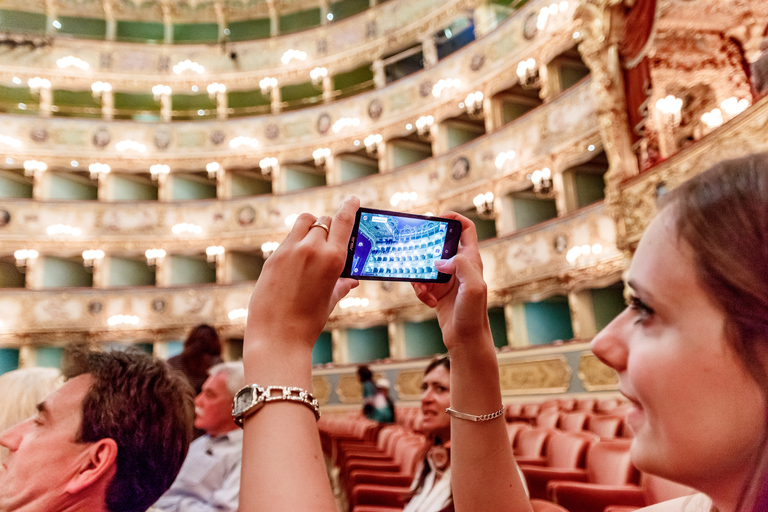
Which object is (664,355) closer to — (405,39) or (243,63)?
(405,39)

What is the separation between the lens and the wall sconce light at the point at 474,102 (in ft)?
43.2

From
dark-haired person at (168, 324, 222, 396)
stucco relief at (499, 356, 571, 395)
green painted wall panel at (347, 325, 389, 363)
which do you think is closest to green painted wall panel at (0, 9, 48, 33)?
green painted wall panel at (347, 325, 389, 363)

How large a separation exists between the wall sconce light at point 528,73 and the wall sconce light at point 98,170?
12592 millimetres

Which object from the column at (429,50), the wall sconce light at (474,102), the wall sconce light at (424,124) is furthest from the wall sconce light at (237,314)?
the column at (429,50)

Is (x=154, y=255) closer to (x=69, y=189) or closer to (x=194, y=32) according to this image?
(x=69, y=189)

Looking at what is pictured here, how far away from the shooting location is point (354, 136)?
1570 cm

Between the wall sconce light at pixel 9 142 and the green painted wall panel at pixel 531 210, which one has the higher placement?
the wall sconce light at pixel 9 142

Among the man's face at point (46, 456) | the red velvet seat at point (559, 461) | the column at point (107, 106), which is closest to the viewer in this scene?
the man's face at point (46, 456)

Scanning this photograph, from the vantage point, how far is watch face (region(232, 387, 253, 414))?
655mm

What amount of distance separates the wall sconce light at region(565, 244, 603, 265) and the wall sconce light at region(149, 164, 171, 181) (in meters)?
12.6

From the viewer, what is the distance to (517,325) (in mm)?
11820

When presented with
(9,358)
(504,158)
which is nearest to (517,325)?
(504,158)

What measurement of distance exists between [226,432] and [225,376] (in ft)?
0.94

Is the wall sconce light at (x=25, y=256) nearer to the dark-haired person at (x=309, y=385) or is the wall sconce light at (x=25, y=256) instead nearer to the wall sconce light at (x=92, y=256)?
the wall sconce light at (x=92, y=256)
